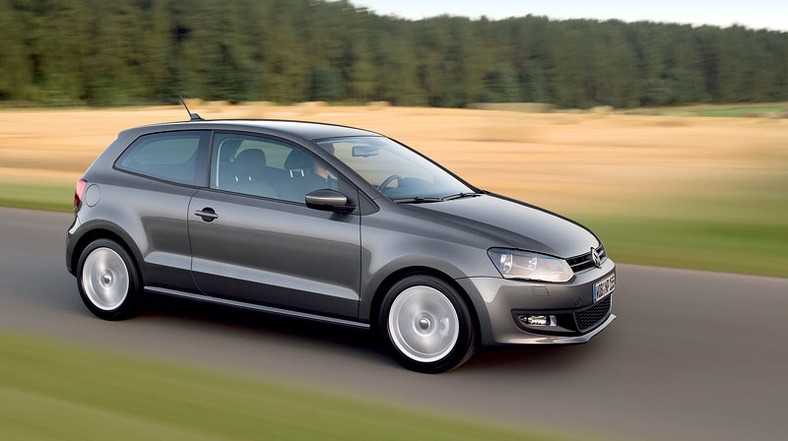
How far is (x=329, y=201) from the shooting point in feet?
20.5

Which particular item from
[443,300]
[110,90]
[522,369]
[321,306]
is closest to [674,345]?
[522,369]

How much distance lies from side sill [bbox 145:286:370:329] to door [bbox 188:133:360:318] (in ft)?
0.12

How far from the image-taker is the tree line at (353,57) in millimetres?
91188

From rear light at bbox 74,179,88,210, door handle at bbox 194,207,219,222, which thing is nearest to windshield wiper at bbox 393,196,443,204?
door handle at bbox 194,207,219,222

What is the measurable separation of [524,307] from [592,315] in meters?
0.61

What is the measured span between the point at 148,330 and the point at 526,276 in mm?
2779

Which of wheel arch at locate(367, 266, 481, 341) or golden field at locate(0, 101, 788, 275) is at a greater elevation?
wheel arch at locate(367, 266, 481, 341)

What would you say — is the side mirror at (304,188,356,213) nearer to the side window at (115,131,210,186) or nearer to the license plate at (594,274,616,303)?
the side window at (115,131,210,186)

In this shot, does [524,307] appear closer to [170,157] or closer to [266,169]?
[266,169]

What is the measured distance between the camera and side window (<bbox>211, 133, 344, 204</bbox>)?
6582 millimetres

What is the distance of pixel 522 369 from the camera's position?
6238mm

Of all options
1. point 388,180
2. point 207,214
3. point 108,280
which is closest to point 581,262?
point 388,180

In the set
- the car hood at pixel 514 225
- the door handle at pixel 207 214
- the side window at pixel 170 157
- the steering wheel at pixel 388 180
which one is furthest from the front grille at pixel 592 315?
the side window at pixel 170 157

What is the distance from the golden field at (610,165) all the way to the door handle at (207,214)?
201 inches
